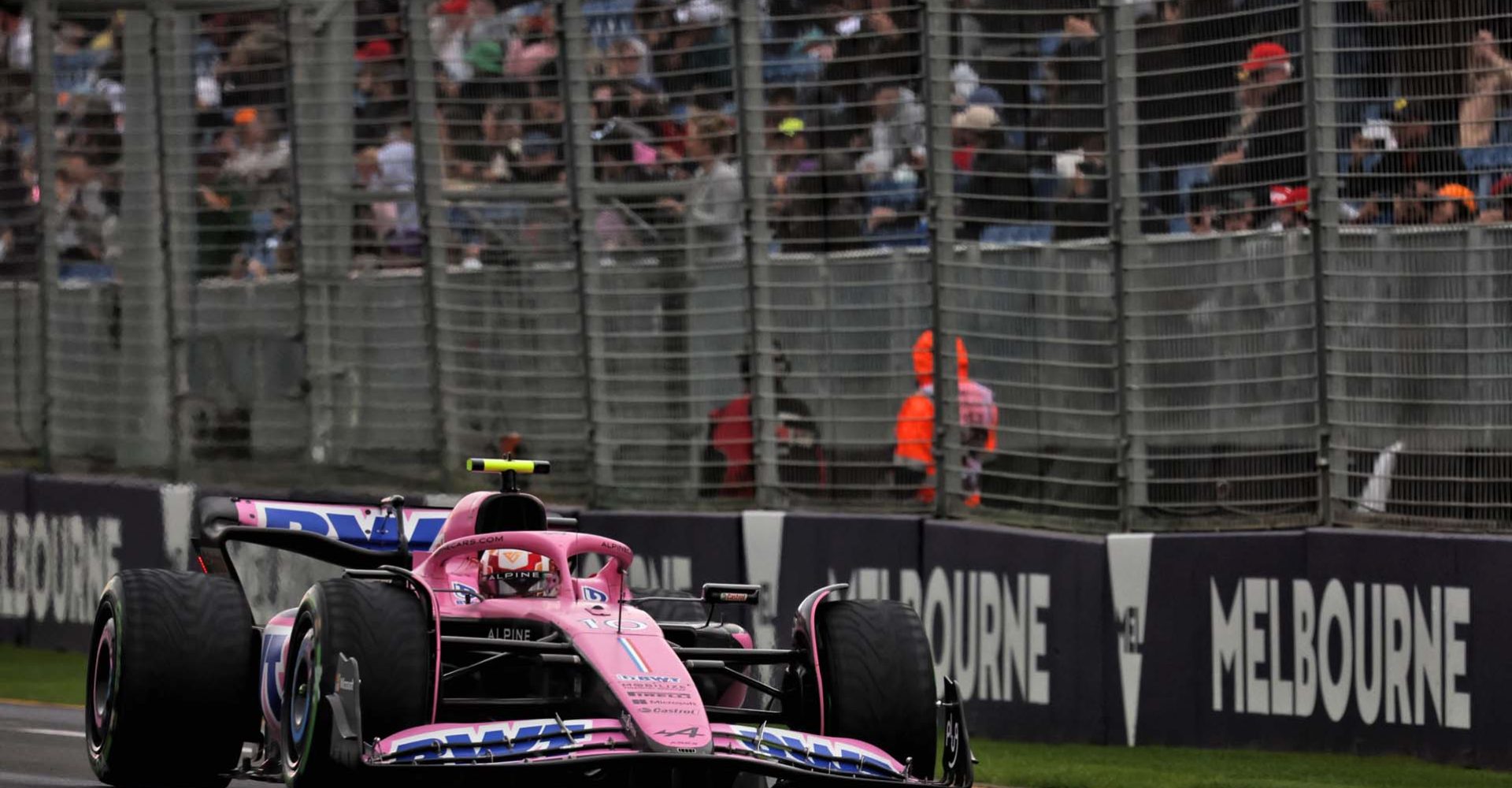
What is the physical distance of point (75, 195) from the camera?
1805cm

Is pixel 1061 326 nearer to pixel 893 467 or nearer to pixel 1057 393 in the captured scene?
pixel 1057 393

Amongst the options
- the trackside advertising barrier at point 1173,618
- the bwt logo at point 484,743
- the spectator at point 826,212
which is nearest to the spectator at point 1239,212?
the trackside advertising barrier at point 1173,618

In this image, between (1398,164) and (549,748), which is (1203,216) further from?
(549,748)

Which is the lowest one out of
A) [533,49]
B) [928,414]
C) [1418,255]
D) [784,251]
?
[928,414]

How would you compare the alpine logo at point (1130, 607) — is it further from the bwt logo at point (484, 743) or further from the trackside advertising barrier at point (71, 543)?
the trackside advertising barrier at point (71, 543)

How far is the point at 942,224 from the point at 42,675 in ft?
21.8

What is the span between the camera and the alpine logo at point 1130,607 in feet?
39.8

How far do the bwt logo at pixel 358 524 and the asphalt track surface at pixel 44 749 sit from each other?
1.08m

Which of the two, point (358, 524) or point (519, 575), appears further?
point (358, 524)

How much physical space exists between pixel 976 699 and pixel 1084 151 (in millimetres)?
2784

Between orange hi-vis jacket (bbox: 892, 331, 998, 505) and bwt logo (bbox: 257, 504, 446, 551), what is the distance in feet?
11.1

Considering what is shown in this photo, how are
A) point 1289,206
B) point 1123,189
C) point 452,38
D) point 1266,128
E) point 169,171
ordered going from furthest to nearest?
point 169,171 → point 452,38 → point 1123,189 → point 1266,128 → point 1289,206

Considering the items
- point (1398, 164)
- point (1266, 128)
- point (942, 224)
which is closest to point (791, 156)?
point (942, 224)

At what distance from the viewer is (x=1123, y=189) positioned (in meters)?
12.4
